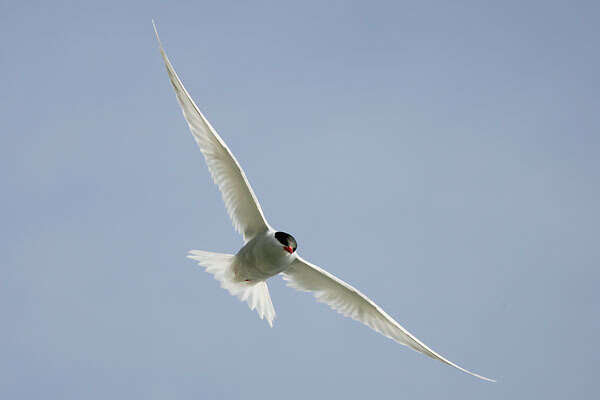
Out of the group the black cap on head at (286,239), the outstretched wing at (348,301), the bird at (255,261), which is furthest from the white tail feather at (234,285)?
the black cap on head at (286,239)

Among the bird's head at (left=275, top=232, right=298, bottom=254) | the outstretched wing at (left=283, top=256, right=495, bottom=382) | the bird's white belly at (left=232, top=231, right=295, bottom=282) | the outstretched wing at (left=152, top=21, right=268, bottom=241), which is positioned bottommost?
the outstretched wing at (left=283, top=256, right=495, bottom=382)

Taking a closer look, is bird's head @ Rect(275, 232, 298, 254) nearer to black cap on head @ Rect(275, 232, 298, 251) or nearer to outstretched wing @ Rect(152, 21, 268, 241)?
black cap on head @ Rect(275, 232, 298, 251)

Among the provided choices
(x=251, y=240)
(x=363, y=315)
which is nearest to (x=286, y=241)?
(x=251, y=240)

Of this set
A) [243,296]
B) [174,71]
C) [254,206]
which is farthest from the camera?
[243,296]

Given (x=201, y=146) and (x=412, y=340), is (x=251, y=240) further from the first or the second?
(x=412, y=340)

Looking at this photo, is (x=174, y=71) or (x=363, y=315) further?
(x=363, y=315)

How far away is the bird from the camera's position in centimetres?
1208

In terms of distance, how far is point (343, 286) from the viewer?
13039 mm

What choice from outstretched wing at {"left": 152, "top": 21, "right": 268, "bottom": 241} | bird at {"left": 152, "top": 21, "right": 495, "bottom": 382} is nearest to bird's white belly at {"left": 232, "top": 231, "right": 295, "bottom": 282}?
bird at {"left": 152, "top": 21, "right": 495, "bottom": 382}

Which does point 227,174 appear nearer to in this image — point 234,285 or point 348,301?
point 234,285

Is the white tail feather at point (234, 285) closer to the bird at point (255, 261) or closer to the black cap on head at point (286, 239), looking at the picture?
the bird at point (255, 261)

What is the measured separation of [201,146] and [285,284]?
8.86ft

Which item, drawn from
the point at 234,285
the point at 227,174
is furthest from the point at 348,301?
the point at 227,174

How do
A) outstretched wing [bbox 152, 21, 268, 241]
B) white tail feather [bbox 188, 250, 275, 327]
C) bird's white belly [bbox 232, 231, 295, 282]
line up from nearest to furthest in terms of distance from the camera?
outstretched wing [bbox 152, 21, 268, 241] < bird's white belly [bbox 232, 231, 295, 282] < white tail feather [bbox 188, 250, 275, 327]
